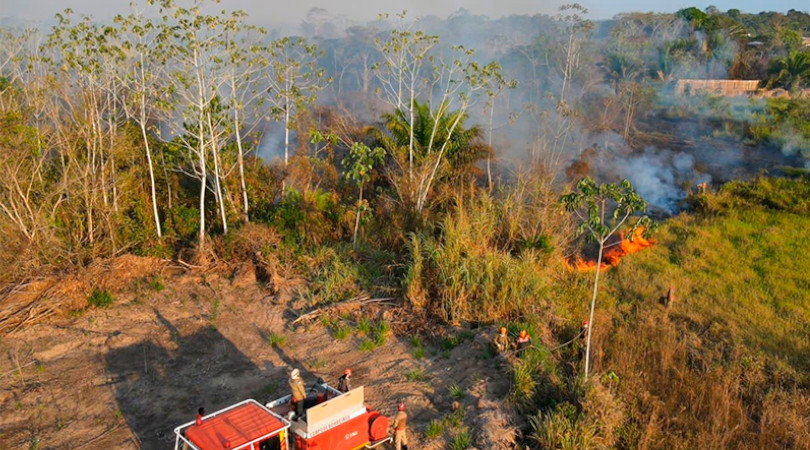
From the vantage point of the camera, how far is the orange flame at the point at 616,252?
46.6 ft

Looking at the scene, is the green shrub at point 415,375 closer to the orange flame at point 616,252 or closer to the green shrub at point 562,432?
the green shrub at point 562,432

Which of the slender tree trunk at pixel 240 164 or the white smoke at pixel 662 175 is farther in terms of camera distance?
the white smoke at pixel 662 175

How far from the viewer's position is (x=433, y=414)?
844 cm

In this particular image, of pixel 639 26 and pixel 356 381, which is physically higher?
pixel 639 26

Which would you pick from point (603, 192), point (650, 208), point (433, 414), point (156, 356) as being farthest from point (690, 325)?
point (156, 356)

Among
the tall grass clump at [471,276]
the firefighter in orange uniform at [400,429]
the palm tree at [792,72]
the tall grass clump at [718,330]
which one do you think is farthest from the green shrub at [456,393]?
the palm tree at [792,72]

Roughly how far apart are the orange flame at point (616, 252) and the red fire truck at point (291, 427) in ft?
25.6

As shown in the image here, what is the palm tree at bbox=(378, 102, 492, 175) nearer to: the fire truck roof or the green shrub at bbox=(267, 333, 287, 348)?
the green shrub at bbox=(267, 333, 287, 348)

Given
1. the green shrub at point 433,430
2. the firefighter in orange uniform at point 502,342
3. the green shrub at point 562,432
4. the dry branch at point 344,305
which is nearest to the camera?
the green shrub at point 562,432

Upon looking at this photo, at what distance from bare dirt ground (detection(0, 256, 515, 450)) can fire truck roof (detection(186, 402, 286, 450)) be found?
153 centimetres

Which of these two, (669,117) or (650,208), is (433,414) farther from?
(669,117)

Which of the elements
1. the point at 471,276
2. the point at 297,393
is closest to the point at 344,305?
the point at 471,276

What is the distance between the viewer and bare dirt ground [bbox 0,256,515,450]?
8.20m

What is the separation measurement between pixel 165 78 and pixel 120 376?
740cm
